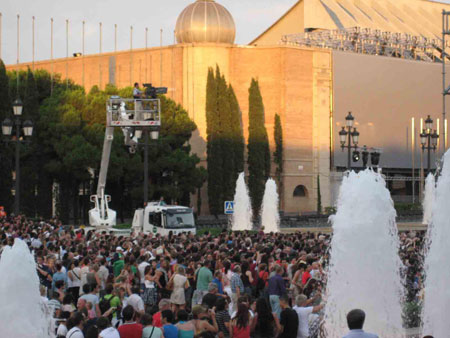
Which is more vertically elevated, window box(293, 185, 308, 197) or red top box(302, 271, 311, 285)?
window box(293, 185, 308, 197)

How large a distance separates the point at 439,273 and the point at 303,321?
221cm

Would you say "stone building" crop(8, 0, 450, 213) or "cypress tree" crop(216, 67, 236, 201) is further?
"stone building" crop(8, 0, 450, 213)

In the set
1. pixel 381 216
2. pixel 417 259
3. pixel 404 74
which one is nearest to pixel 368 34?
pixel 404 74

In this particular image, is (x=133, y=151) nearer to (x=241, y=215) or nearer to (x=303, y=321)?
(x=241, y=215)

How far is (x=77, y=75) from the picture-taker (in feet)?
234

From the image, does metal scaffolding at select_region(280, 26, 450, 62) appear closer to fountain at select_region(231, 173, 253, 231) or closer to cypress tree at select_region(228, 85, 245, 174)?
cypress tree at select_region(228, 85, 245, 174)

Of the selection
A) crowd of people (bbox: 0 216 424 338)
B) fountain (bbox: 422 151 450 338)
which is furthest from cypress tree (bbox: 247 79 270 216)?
fountain (bbox: 422 151 450 338)

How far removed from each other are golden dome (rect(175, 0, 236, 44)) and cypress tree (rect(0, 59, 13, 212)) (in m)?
19.8

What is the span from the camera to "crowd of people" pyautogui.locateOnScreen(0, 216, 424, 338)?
11469 mm

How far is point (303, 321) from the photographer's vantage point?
12195mm

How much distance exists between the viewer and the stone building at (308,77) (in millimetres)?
66125

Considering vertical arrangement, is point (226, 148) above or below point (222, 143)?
below

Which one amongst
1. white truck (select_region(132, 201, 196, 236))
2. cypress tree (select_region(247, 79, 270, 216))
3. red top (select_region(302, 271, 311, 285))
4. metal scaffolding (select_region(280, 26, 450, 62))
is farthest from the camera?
metal scaffolding (select_region(280, 26, 450, 62))

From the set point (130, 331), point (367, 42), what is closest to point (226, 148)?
point (367, 42)
